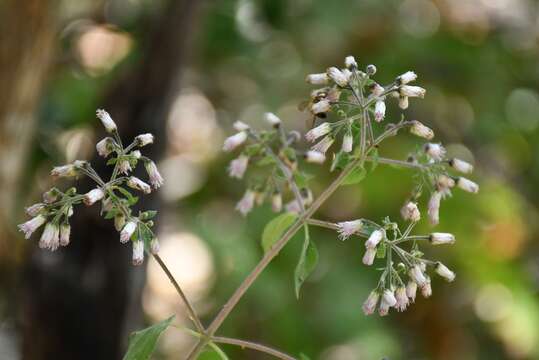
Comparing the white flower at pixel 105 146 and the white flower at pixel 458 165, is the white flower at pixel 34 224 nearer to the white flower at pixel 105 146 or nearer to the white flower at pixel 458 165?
the white flower at pixel 105 146

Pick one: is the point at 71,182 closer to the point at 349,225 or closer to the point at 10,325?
the point at 10,325

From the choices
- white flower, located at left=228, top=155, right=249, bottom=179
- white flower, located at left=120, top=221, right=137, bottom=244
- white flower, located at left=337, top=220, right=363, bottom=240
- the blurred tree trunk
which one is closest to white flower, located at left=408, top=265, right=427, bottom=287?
white flower, located at left=337, top=220, right=363, bottom=240

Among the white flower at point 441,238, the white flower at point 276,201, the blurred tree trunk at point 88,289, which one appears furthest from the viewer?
A: the blurred tree trunk at point 88,289

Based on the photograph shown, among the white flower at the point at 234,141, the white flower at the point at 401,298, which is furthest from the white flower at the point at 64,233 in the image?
the white flower at the point at 401,298

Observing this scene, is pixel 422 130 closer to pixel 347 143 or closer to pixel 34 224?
pixel 347 143

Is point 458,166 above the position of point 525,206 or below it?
above

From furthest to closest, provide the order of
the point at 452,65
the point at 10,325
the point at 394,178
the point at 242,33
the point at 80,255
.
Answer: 1. the point at 452,65
2. the point at 242,33
3. the point at 394,178
4. the point at 10,325
5. the point at 80,255

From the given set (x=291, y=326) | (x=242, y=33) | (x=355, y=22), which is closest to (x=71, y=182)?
(x=291, y=326)
